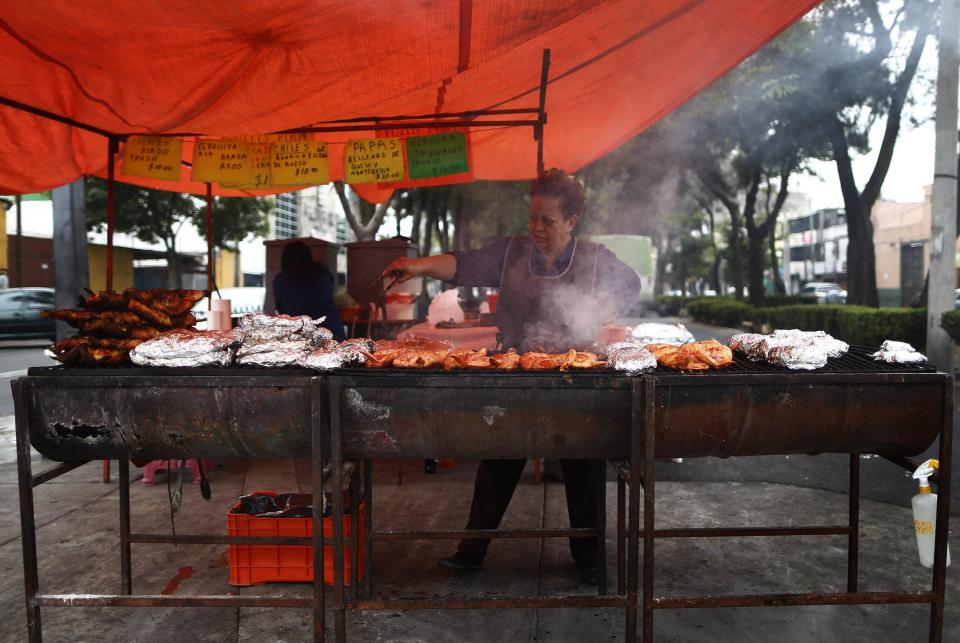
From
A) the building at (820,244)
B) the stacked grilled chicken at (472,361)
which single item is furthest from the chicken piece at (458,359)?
the building at (820,244)

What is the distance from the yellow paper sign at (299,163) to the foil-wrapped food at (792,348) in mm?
2675

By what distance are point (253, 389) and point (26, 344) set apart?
58.3 feet

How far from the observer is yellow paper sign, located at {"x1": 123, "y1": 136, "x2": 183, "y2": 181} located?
13.5ft

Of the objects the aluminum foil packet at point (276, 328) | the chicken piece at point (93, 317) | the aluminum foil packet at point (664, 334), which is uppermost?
the chicken piece at point (93, 317)

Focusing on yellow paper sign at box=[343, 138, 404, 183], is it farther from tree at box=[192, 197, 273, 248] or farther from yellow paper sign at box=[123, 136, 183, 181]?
tree at box=[192, 197, 273, 248]

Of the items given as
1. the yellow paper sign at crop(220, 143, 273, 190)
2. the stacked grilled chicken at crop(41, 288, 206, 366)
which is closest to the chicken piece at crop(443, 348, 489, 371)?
the stacked grilled chicken at crop(41, 288, 206, 366)

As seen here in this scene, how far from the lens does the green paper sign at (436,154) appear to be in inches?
167

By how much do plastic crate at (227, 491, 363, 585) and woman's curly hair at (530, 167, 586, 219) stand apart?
192 cm

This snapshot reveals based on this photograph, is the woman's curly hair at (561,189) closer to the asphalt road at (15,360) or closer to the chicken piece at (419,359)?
the chicken piece at (419,359)

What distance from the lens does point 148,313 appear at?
3.02m

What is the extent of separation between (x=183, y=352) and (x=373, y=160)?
201 centimetres

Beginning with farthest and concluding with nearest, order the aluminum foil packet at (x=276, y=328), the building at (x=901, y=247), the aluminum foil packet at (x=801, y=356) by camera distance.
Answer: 1. the building at (x=901, y=247)
2. the aluminum foil packet at (x=276, y=328)
3. the aluminum foil packet at (x=801, y=356)

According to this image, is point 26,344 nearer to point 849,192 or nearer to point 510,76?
point 510,76

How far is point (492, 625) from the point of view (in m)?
3.01
